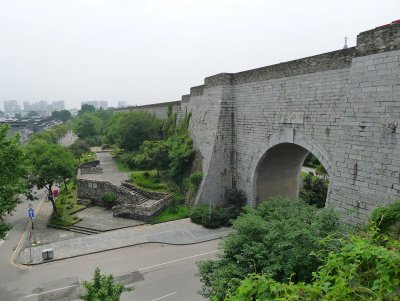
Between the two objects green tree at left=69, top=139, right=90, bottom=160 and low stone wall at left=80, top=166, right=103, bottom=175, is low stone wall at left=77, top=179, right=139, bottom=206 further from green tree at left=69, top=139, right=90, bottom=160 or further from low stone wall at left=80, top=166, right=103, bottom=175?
green tree at left=69, top=139, right=90, bottom=160

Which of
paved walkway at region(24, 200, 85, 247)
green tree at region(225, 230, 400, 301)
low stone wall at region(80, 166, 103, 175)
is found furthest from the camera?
low stone wall at region(80, 166, 103, 175)

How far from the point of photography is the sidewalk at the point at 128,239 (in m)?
14.1

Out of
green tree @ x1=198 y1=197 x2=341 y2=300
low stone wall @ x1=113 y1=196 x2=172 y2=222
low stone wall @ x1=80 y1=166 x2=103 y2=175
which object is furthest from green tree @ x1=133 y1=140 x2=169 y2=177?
green tree @ x1=198 y1=197 x2=341 y2=300

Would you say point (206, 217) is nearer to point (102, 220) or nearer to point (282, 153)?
point (282, 153)

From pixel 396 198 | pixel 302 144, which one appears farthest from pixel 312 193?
pixel 396 198

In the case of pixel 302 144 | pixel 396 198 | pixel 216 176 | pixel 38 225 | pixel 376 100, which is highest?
pixel 376 100

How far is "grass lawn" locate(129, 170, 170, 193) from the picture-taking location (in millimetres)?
21031

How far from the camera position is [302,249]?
659cm

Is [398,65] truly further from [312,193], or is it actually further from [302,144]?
[312,193]

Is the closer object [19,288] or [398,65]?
[398,65]

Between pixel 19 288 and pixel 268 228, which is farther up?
pixel 268 228

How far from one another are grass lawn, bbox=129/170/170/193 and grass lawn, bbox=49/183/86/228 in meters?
4.18

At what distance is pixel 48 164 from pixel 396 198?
17271mm

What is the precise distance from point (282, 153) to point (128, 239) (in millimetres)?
9308
